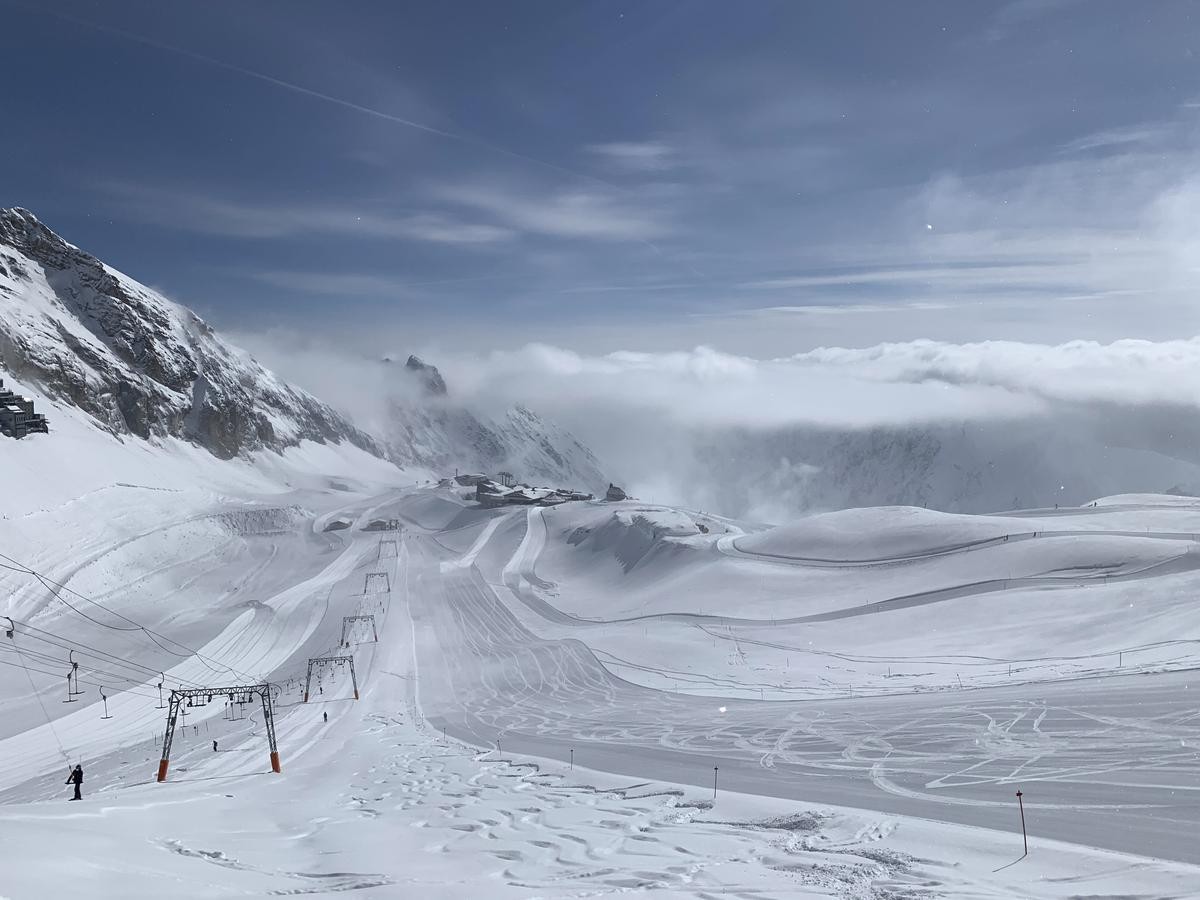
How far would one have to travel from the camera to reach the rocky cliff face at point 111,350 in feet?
432

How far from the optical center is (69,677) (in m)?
43.8

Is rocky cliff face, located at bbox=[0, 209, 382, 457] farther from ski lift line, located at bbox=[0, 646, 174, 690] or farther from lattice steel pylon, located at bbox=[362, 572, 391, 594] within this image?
ski lift line, located at bbox=[0, 646, 174, 690]

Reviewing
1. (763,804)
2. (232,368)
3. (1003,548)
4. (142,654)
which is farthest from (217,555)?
(232,368)

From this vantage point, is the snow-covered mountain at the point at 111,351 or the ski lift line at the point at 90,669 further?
the snow-covered mountain at the point at 111,351

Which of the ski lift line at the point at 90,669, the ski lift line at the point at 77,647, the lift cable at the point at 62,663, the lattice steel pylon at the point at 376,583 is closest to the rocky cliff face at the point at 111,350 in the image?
the lattice steel pylon at the point at 376,583

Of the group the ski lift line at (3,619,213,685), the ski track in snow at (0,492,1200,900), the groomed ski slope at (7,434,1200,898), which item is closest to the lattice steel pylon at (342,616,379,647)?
the groomed ski slope at (7,434,1200,898)

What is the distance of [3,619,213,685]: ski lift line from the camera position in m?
50.8

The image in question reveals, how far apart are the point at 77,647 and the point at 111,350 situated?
121 m

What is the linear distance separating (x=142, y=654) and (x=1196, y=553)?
220 feet

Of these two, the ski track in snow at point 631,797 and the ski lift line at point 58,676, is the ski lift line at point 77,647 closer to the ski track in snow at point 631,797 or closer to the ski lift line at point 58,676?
the ski lift line at point 58,676

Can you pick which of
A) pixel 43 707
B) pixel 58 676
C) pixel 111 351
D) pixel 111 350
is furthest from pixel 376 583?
pixel 111 350

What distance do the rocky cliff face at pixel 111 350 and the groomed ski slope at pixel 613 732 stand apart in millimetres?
58134

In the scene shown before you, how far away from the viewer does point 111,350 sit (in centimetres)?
15338

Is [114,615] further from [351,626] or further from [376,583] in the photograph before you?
[376,583]
